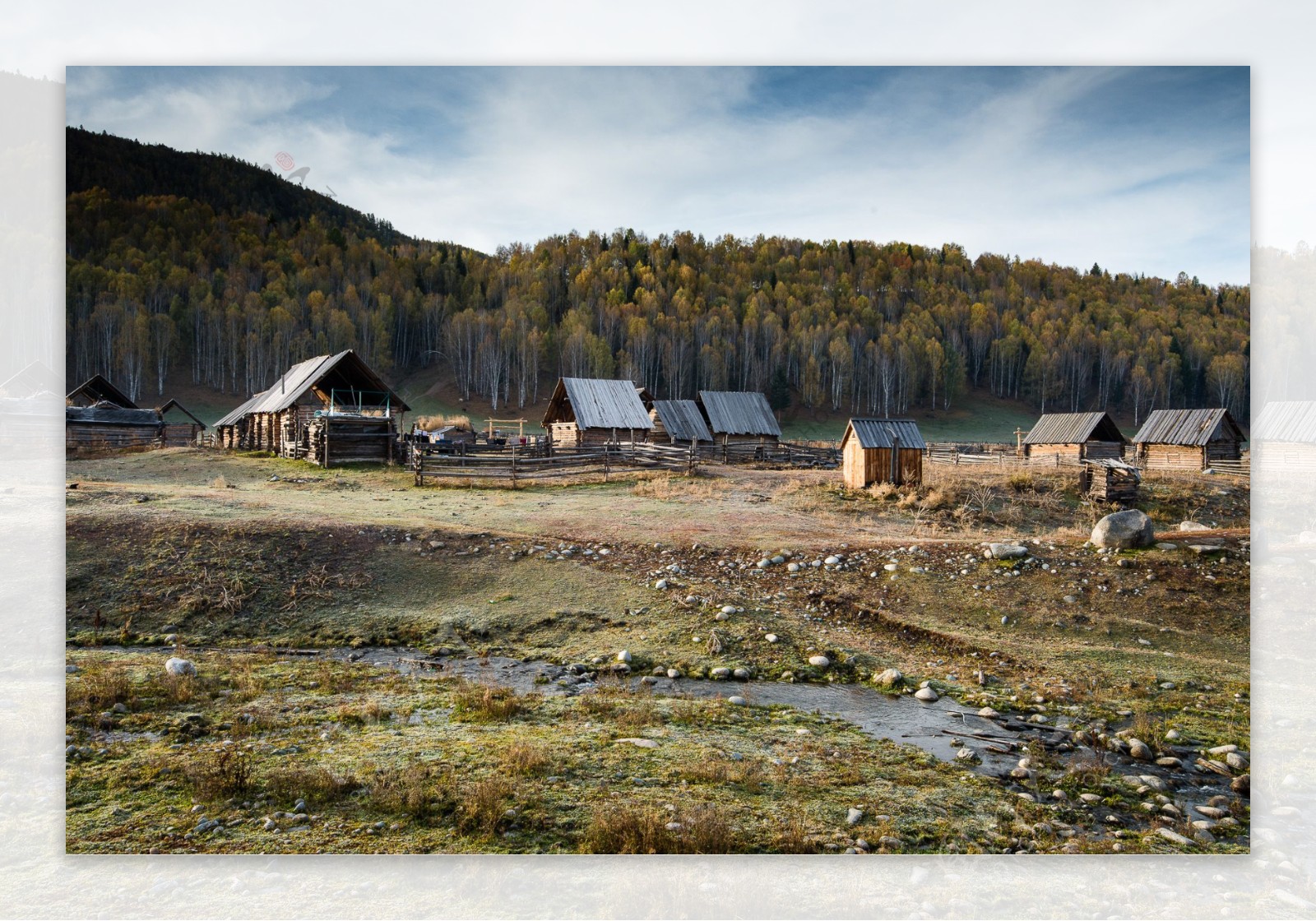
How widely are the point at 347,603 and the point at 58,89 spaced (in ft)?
19.6

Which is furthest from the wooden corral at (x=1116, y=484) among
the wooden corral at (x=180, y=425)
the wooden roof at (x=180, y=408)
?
the wooden corral at (x=180, y=425)

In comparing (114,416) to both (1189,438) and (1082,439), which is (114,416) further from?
(1189,438)

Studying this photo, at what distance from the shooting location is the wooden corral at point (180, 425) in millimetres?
34156

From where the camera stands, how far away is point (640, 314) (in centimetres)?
5669

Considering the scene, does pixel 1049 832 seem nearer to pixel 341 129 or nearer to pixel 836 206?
pixel 836 206

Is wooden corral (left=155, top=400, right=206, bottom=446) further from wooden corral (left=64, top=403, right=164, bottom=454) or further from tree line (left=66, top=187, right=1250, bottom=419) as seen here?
wooden corral (left=64, top=403, right=164, bottom=454)

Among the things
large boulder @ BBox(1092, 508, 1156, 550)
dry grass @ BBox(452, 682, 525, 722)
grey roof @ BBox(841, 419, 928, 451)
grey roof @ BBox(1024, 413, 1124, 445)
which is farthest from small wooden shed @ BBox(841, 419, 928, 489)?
grey roof @ BBox(1024, 413, 1124, 445)

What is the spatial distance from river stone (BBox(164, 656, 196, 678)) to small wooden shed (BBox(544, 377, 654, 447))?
886 inches

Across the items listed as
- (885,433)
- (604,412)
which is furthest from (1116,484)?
(604,412)

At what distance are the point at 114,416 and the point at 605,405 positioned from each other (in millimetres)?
19800

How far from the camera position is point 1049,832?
501 centimetres

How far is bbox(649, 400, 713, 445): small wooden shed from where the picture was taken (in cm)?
3600

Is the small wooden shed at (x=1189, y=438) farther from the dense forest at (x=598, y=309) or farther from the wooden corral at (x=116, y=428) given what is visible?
the wooden corral at (x=116, y=428)

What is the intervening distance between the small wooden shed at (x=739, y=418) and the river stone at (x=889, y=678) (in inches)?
1120
